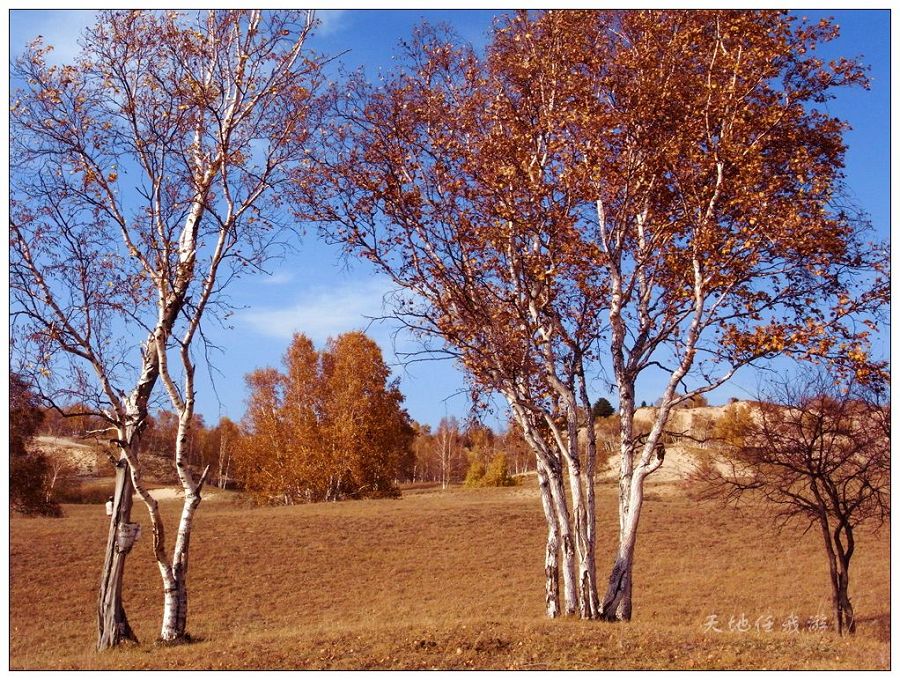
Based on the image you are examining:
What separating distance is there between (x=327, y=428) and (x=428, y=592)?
62.6 feet

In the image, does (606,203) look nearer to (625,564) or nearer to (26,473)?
(625,564)

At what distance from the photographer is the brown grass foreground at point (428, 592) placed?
9.46 meters

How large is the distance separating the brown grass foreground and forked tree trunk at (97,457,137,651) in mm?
361

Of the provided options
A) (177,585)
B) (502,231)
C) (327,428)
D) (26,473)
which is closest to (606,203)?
(502,231)

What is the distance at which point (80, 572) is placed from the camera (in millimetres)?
23453

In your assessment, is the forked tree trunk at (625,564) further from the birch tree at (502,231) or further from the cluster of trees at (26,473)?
the cluster of trees at (26,473)

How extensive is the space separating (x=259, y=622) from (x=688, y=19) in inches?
652

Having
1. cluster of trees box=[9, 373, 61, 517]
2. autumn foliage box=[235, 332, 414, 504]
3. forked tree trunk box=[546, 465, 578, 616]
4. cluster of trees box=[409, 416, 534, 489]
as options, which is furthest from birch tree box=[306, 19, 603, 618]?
cluster of trees box=[409, 416, 534, 489]

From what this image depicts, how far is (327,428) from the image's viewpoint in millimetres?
40188

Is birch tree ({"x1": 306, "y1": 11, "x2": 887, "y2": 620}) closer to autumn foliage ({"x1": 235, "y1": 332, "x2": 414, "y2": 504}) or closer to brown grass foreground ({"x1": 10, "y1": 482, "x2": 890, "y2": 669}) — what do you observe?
brown grass foreground ({"x1": 10, "y1": 482, "x2": 890, "y2": 669})

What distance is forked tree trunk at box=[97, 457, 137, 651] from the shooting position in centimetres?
1110

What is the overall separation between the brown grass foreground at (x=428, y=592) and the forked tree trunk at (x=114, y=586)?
361 millimetres

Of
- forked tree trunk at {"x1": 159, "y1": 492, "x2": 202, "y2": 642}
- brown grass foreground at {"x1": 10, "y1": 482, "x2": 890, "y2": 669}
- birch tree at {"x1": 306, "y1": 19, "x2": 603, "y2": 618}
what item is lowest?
brown grass foreground at {"x1": 10, "y1": 482, "x2": 890, "y2": 669}

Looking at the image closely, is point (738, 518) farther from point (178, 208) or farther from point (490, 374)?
point (178, 208)
